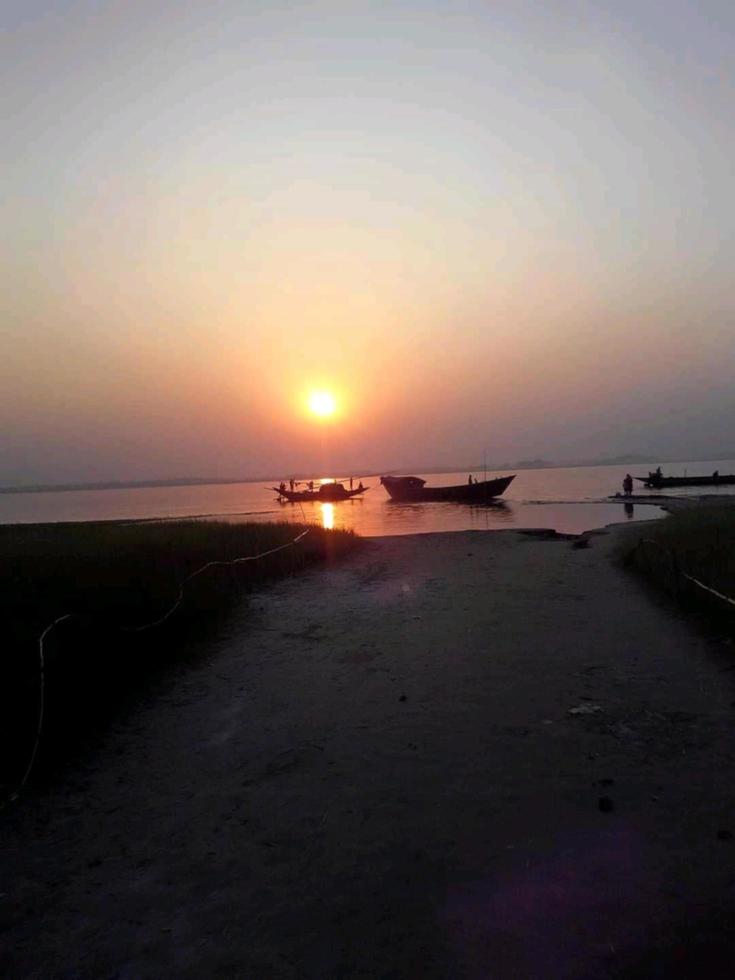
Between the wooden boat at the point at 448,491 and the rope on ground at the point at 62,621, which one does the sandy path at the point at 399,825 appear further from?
the wooden boat at the point at 448,491

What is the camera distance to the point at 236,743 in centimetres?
721

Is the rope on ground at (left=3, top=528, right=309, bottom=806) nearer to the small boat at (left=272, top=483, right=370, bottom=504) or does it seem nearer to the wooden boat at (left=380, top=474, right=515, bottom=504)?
the wooden boat at (left=380, top=474, right=515, bottom=504)

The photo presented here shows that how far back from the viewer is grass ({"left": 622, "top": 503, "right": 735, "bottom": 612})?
41.5 feet

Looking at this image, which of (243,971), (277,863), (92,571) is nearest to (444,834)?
(277,863)

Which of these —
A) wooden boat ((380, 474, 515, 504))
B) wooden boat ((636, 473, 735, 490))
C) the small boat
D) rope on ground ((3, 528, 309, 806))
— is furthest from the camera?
the small boat

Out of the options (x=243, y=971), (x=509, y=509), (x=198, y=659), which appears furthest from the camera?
(x=509, y=509)

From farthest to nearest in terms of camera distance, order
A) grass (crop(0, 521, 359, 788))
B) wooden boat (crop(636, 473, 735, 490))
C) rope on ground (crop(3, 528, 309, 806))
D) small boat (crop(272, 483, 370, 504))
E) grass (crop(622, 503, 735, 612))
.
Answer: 1. small boat (crop(272, 483, 370, 504))
2. wooden boat (crop(636, 473, 735, 490))
3. grass (crop(622, 503, 735, 612))
4. grass (crop(0, 521, 359, 788))
5. rope on ground (crop(3, 528, 309, 806))

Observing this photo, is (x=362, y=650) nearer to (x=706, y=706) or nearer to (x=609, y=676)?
(x=609, y=676)

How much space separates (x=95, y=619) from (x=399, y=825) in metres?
7.00

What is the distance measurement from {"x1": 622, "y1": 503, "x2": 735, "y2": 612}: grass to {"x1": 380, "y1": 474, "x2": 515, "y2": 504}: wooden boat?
44.3 m

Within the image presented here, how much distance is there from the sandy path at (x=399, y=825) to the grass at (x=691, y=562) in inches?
105

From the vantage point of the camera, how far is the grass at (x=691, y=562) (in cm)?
1266

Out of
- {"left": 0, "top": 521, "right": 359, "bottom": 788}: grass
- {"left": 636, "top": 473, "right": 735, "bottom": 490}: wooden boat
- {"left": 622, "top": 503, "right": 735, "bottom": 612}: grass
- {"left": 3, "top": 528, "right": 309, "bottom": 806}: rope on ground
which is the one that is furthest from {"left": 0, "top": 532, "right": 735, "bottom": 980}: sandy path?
{"left": 636, "top": 473, "right": 735, "bottom": 490}: wooden boat

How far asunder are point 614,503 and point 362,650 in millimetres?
49485
